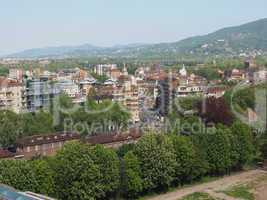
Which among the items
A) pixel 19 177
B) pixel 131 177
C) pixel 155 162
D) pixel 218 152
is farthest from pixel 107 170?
pixel 218 152

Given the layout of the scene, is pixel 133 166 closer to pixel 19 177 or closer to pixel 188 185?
pixel 188 185

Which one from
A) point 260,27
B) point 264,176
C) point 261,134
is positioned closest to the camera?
point 264,176

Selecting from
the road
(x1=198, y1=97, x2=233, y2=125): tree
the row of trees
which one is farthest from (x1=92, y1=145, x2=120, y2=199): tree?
(x1=198, y1=97, x2=233, y2=125): tree

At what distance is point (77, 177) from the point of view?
15.7 m

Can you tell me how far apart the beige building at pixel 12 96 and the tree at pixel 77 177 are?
2009 centimetres

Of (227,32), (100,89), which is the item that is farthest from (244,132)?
(227,32)

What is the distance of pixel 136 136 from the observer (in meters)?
26.0

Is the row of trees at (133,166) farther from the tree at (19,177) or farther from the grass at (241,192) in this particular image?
the grass at (241,192)

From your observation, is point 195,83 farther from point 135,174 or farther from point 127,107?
point 135,174

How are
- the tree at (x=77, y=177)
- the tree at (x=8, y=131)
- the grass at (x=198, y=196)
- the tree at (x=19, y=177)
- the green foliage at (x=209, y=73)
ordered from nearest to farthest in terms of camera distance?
the tree at (x=19, y=177)
the tree at (x=77, y=177)
the grass at (x=198, y=196)
the tree at (x=8, y=131)
the green foliage at (x=209, y=73)

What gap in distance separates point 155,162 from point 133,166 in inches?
Result: 34.8

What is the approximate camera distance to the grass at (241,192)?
57.4 ft

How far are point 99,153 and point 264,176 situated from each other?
766 cm

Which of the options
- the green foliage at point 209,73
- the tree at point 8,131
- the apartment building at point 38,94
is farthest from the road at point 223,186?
the green foliage at point 209,73
